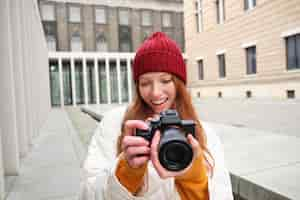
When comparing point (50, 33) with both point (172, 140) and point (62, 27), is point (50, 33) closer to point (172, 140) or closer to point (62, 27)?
point (62, 27)

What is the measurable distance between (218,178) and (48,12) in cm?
3417

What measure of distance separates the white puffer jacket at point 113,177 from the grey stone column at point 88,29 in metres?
32.9

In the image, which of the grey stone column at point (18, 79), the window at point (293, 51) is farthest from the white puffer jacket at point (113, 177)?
the window at point (293, 51)

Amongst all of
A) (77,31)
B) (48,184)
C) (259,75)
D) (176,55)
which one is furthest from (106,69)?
(176,55)

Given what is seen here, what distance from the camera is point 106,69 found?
83.3 feet

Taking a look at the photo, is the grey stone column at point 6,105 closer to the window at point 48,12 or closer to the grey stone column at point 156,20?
the window at point 48,12

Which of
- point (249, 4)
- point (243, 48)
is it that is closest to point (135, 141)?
point (243, 48)

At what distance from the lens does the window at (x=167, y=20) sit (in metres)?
36.4

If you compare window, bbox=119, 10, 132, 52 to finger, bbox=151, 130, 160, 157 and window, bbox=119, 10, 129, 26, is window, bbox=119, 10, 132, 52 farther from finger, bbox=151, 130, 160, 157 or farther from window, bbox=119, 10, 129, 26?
finger, bbox=151, 130, 160, 157

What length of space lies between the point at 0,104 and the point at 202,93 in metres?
24.0

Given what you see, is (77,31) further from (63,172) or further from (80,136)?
(63,172)

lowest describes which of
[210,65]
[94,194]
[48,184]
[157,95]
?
[48,184]

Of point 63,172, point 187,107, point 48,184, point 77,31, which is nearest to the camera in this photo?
point 187,107

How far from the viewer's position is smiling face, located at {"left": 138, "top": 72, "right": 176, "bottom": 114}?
150 cm
